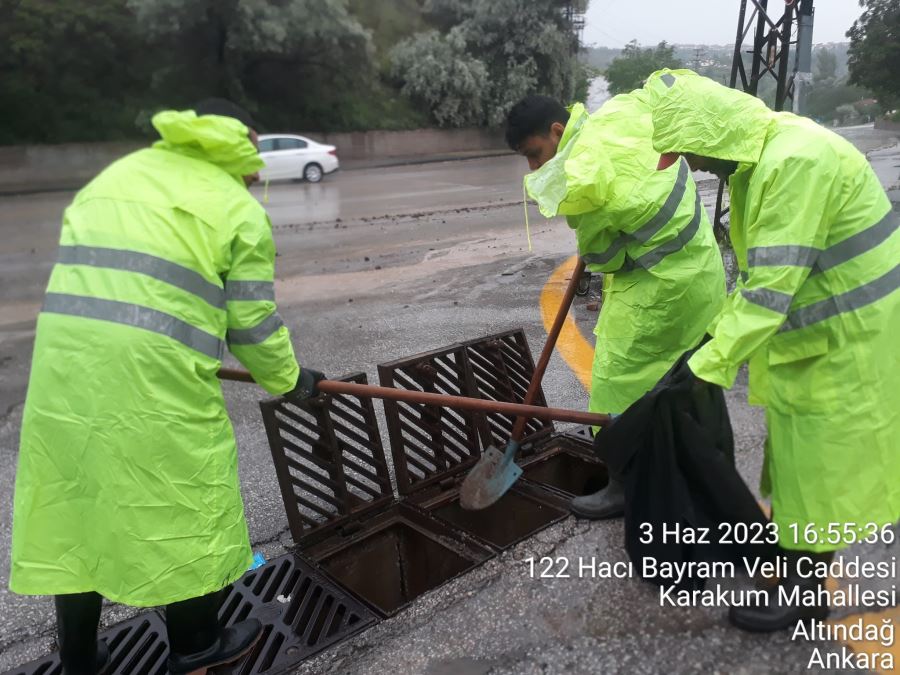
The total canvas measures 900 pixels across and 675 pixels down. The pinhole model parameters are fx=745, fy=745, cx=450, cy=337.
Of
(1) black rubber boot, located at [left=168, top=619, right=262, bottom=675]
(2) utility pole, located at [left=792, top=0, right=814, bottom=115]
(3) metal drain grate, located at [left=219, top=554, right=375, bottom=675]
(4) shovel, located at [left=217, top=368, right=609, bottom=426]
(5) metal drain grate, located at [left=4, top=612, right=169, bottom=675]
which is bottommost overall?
(5) metal drain grate, located at [left=4, top=612, right=169, bottom=675]

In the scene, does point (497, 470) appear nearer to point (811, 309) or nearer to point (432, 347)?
point (811, 309)

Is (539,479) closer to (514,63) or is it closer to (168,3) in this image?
(168,3)

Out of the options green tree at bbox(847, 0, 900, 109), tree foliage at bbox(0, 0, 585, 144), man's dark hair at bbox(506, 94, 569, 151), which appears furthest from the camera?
green tree at bbox(847, 0, 900, 109)

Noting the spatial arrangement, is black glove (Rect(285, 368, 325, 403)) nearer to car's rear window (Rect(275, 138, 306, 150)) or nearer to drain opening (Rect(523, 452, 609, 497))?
drain opening (Rect(523, 452, 609, 497))

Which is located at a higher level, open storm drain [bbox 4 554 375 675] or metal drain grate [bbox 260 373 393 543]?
metal drain grate [bbox 260 373 393 543]

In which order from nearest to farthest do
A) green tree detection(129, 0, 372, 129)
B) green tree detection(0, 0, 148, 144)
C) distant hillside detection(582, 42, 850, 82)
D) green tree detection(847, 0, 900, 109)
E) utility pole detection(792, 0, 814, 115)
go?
1. utility pole detection(792, 0, 814, 115)
2. distant hillside detection(582, 42, 850, 82)
3. green tree detection(0, 0, 148, 144)
4. green tree detection(129, 0, 372, 129)
5. green tree detection(847, 0, 900, 109)

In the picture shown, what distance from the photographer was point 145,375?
6.23 ft

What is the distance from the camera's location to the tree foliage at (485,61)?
26562 millimetres

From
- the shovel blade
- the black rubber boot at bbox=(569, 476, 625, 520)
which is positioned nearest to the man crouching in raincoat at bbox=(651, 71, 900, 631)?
the black rubber boot at bbox=(569, 476, 625, 520)

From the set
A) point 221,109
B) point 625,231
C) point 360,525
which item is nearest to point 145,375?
point 221,109

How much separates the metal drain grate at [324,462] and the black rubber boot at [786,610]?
58.0 inches

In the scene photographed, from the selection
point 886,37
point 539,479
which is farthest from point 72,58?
point 886,37

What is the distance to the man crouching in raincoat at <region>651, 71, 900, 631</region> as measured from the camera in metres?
1.94

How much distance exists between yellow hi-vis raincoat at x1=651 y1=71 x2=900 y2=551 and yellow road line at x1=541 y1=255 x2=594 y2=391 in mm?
2257
